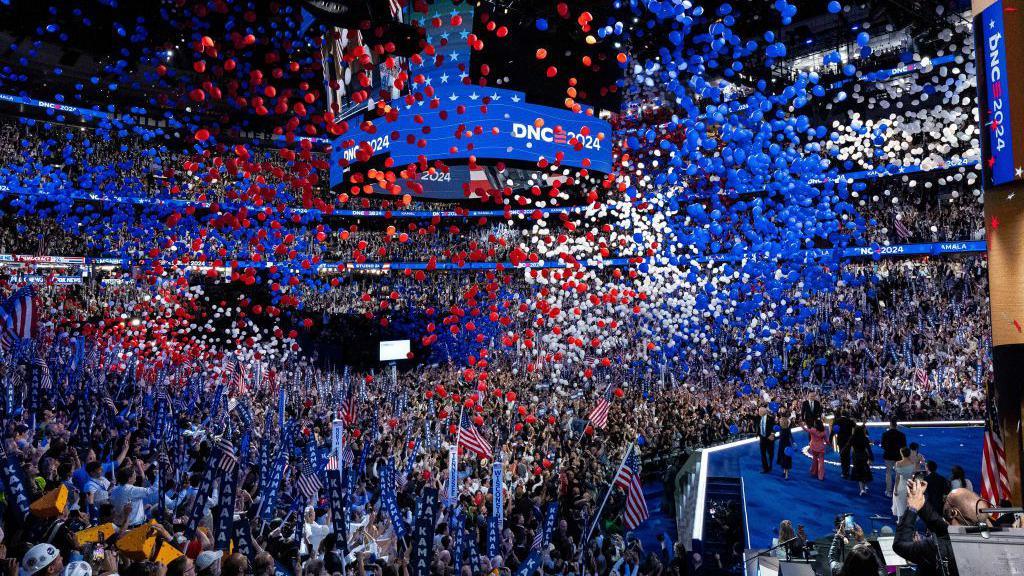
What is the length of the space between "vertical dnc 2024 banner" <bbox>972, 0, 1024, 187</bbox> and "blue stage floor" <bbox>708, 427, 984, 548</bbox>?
4.54 m

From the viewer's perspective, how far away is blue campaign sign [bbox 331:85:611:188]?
498 inches

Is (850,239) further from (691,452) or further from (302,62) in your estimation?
(302,62)

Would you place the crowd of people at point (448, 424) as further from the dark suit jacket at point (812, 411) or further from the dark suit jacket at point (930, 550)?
the dark suit jacket at point (930, 550)

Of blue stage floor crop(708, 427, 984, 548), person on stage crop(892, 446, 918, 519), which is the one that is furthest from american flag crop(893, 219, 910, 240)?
person on stage crop(892, 446, 918, 519)

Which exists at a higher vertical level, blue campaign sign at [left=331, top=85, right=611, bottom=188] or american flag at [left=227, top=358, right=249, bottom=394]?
blue campaign sign at [left=331, top=85, right=611, bottom=188]

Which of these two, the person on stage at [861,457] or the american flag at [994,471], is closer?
the american flag at [994,471]

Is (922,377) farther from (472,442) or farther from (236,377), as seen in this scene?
(236,377)

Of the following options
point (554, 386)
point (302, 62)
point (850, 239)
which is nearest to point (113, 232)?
point (302, 62)

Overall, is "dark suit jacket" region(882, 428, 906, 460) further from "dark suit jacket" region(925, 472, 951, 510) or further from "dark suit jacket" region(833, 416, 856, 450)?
"dark suit jacket" region(925, 472, 951, 510)

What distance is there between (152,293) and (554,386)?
1459cm

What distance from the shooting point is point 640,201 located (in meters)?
18.5

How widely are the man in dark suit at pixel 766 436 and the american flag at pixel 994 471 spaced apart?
441 cm

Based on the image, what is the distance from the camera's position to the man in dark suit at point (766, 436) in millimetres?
10398

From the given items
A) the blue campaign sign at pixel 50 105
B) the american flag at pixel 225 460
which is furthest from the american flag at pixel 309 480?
the blue campaign sign at pixel 50 105
